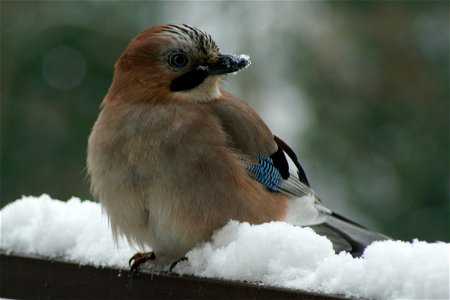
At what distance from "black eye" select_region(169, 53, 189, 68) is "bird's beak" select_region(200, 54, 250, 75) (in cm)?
7

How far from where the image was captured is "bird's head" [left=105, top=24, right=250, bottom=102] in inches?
109

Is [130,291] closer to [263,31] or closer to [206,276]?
[206,276]

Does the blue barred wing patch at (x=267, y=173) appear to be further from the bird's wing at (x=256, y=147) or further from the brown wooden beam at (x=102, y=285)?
the brown wooden beam at (x=102, y=285)

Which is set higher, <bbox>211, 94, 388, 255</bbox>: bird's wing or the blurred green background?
the blurred green background

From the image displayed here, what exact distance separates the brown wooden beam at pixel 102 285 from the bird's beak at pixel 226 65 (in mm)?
769

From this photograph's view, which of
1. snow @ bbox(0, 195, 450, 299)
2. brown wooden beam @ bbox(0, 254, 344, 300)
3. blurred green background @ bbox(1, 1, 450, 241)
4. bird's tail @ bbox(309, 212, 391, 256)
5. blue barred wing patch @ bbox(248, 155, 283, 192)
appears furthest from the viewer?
blurred green background @ bbox(1, 1, 450, 241)

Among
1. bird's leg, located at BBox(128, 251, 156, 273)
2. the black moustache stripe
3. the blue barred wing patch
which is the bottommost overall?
bird's leg, located at BBox(128, 251, 156, 273)

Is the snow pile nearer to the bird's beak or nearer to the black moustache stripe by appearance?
the black moustache stripe

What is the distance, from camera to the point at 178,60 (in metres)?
2.80

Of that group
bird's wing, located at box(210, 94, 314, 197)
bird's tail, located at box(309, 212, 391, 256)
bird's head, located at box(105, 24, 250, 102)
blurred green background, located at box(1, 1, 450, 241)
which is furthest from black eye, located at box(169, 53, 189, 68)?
blurred green background, located at box(1, 1, 450, 241)

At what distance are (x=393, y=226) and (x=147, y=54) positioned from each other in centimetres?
318

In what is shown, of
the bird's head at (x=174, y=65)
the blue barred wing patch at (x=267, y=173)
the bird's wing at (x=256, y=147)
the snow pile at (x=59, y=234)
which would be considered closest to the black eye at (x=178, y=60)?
the bird's head at (x=174, y=65)

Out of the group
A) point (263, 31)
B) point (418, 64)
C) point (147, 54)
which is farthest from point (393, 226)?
point (147, 54)

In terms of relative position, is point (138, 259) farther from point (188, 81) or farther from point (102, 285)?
point (188, 81)
